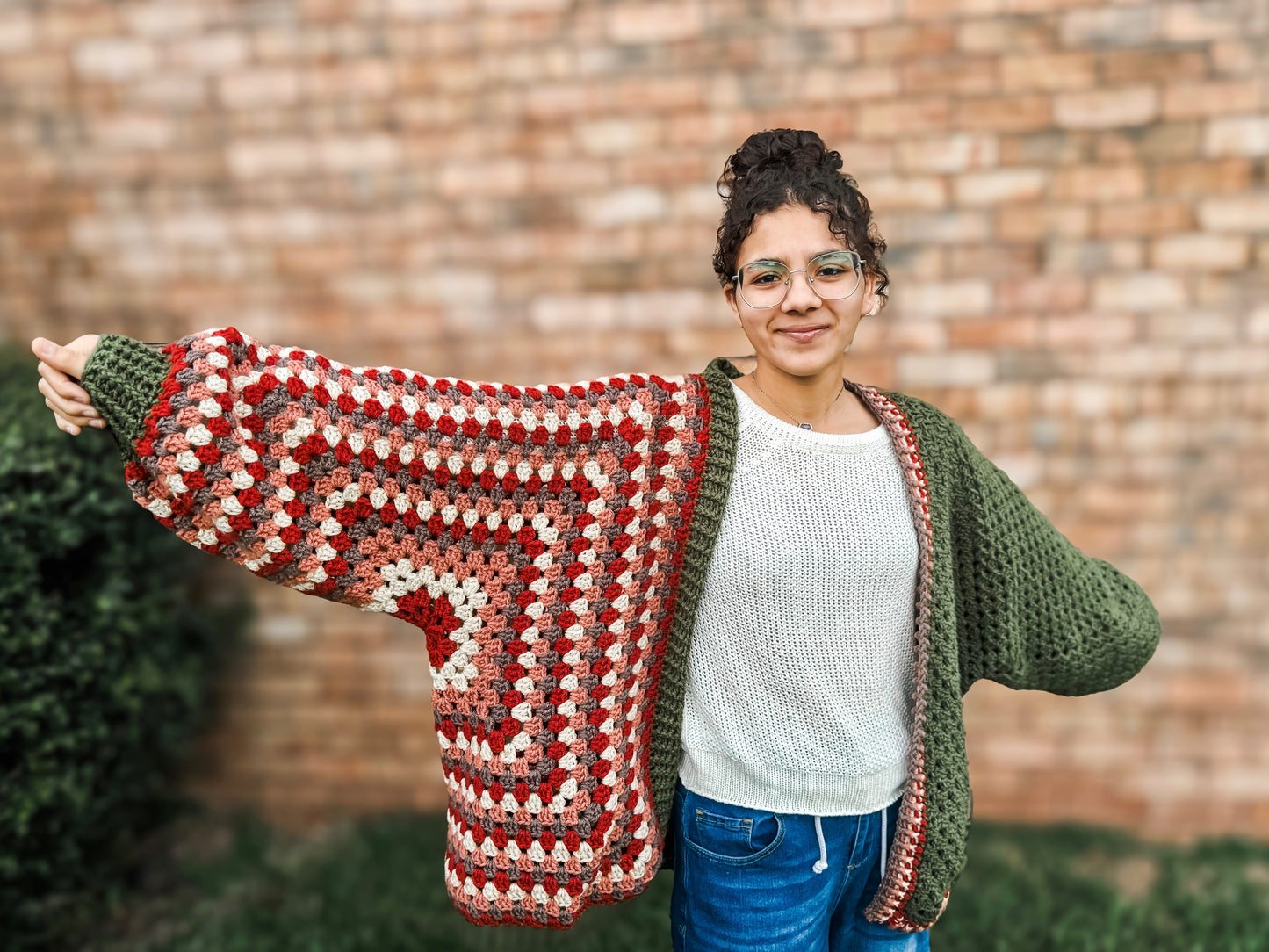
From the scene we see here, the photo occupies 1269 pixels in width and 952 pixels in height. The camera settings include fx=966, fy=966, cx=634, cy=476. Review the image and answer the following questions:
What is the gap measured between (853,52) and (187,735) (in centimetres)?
308

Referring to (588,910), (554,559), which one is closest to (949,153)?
(554,559)

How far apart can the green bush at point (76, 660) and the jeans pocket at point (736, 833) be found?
190cm

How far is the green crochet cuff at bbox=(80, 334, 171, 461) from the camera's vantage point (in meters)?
1.35

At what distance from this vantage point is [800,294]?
1527 millimetres

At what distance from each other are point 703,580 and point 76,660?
6.54 feet

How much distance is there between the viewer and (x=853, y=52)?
9.53 feet

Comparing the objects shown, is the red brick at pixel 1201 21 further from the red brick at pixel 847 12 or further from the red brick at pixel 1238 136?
the red brick at pixel 847 12

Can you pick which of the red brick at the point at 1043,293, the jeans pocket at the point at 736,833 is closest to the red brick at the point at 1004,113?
the red brick at the point at 1043,293

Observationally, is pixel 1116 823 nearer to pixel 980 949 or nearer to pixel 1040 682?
pixel 980 949

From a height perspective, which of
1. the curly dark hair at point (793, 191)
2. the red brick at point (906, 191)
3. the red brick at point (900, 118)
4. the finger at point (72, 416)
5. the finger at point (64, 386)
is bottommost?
the finger at point (72, 416)

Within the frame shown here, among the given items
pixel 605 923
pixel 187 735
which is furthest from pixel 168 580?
pixel 605 923

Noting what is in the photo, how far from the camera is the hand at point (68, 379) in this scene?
Result: 1354 mm

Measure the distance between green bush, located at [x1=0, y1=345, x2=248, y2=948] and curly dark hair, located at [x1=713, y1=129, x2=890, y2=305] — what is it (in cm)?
204

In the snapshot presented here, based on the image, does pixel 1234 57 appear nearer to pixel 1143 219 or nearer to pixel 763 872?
pixel 1143 219
